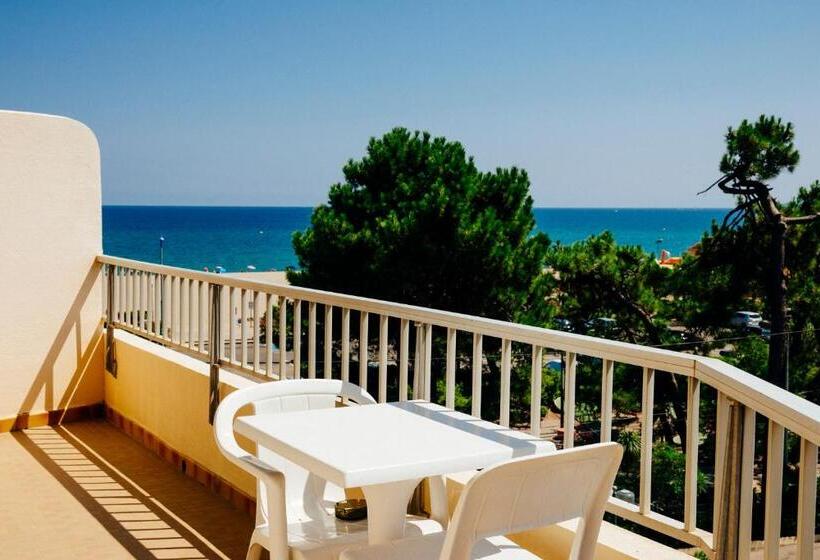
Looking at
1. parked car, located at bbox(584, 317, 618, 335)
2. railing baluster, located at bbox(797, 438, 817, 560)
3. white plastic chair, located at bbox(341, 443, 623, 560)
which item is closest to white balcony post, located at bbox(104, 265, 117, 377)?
white plastic chair, located at bbox(341, 443, 623, 560)

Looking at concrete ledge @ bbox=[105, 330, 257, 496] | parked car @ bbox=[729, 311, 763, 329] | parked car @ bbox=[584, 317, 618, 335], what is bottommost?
parked car @ bbox=[584, 317, 618, 335]

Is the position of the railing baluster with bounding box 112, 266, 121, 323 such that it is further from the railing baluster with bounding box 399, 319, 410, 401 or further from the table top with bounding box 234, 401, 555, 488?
the table top with bounding box 234, 401, 555, 488

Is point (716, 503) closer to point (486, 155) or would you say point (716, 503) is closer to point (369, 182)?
point (369, 182)

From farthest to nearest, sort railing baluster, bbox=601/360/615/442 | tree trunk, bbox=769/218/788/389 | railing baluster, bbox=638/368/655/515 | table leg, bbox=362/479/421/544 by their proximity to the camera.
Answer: tree trunk, bbox=769/218/788/389
railing baluster, bbox=601/360/615/442
railing baluster, bbox=638/368/655/515
table leg, bbox=362/479/421/544

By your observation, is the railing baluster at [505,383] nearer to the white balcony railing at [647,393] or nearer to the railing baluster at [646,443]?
the white balcony railing at [647,393]

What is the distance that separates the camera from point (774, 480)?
1.91m

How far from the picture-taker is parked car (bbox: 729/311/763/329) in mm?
20000

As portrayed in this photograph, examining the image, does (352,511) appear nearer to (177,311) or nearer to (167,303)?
(177,311)

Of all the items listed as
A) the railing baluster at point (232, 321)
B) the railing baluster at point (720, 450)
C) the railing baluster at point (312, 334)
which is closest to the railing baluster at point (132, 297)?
the railing baluster at point (232, 321)

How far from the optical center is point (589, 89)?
6088 centimetres

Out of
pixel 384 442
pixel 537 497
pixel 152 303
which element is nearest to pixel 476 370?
pixel 384 442

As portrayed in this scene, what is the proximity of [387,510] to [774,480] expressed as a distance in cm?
108

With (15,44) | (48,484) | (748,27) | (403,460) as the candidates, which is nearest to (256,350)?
(48,484)

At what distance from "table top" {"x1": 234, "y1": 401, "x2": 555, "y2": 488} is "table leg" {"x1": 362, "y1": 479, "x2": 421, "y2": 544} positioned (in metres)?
0.14
